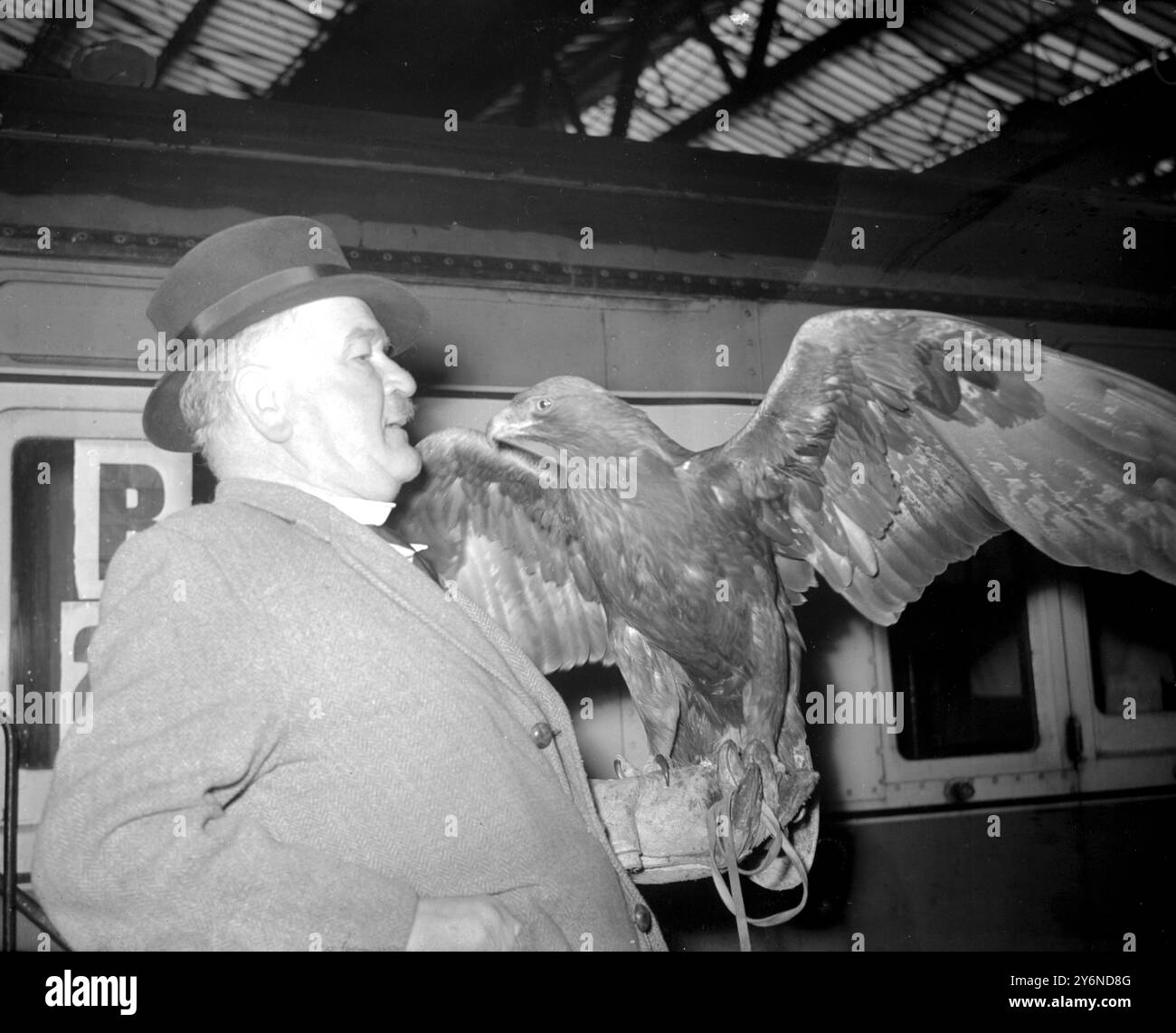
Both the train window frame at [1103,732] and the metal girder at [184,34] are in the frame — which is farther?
the train window frame at [1103,732]

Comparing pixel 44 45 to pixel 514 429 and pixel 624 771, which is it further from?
pixel 624 771

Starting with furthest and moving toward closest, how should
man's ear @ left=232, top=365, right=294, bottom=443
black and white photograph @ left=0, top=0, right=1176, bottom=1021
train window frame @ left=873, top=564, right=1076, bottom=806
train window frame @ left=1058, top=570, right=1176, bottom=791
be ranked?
train window frame @ left=1058, top=570, right=1176, bottom=791 < train window frame @ left=873, top=564, right=1076, bottom=806 < man's ear @ left=232, top=365, right=294, bottom=443 < black and white photograph @ left=0, top=0, right=1176, bottom=1021

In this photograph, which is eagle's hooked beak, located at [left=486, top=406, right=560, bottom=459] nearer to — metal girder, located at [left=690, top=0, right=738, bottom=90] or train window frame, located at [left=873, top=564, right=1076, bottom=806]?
metal girder, located at [left=690, top=0, right=738, bottom=90]

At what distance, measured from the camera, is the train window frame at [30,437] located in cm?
134

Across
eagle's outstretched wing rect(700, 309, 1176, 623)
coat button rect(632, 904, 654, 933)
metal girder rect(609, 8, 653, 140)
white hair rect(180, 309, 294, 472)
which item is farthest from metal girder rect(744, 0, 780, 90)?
coat button rect(632, 904, 654, 933)

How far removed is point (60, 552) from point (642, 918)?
1.03 m

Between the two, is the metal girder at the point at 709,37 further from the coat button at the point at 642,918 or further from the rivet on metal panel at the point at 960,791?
the rivet on metal panel at the point at 960,791

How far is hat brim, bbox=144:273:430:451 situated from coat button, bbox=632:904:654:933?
2.37 feet

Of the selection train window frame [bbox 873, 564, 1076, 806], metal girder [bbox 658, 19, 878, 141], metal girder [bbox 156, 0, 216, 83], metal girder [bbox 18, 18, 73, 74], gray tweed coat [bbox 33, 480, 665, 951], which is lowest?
train window frame [bbox 873, 564, 1076, 806]

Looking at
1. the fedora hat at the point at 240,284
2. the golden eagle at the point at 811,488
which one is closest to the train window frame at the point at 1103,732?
the golden eagle at the point at 811,488

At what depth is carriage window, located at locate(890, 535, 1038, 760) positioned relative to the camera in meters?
2.01

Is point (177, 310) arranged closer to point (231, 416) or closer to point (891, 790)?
point (231, 416)

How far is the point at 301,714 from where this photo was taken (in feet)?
2.55

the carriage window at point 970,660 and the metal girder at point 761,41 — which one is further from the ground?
the metal girder at point 761,41
